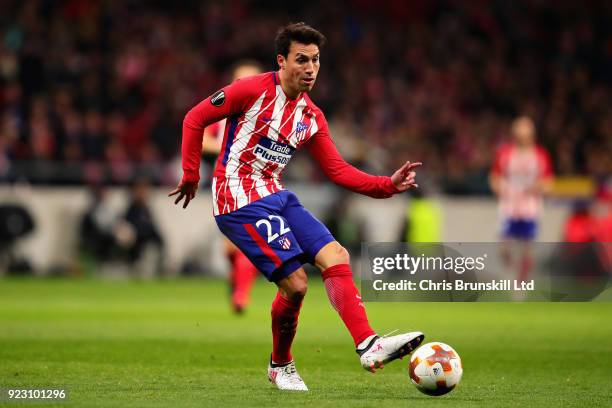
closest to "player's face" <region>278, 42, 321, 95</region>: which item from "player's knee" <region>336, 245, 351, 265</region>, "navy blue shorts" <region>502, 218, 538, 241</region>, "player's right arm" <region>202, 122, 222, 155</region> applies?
"player's knee" <region>336, 245, 351, 265</region>

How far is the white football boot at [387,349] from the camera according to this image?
21.1ft

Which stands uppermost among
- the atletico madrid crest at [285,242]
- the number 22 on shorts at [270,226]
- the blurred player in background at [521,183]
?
the number 22 on shorts at [270,226]

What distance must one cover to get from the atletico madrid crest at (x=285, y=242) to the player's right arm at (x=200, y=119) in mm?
609

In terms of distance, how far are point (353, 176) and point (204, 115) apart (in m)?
1.04

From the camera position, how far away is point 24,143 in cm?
1973

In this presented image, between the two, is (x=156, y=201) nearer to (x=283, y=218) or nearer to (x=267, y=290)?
(x=267, y=290)

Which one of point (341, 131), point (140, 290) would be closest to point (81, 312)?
point (140, 290)

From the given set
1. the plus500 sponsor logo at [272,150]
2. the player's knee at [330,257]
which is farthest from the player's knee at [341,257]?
the plus500 sponsor logo at [272,150]

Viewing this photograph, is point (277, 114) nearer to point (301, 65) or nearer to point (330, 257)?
point (301, 65)

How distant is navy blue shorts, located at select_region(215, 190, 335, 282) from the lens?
695 centimetres

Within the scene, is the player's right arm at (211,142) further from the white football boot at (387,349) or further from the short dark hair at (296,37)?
the white football boot at (387,349)

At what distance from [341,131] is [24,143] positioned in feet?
20.6

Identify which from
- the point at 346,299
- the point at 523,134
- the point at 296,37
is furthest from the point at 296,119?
the point at 523,134

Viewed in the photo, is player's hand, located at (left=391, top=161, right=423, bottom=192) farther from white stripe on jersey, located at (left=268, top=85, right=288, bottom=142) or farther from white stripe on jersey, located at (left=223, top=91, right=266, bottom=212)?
white stripe on jersey, located at (left=223, top=91, right=266, bottom=212)
